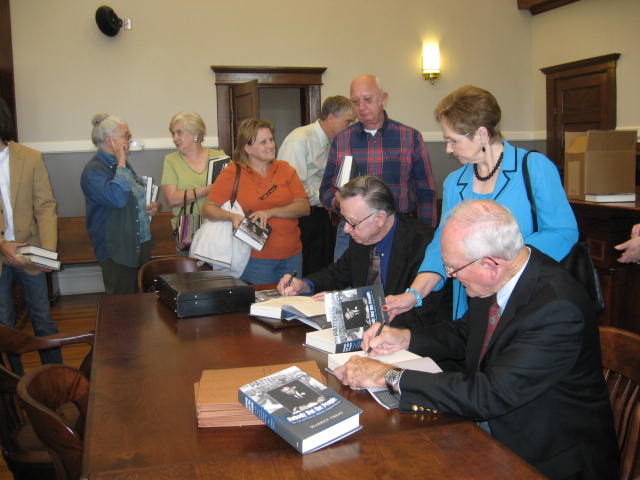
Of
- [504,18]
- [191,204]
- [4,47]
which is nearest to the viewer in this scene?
[191,204]

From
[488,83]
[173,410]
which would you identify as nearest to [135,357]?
[173,410]

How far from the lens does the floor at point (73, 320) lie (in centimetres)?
461

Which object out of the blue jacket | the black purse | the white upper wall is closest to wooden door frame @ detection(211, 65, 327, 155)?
the white upper wall

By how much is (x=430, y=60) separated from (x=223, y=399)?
6698 mm

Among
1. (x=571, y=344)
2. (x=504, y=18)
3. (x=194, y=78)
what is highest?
(x=504, y=18)

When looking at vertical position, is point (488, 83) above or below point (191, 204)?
above

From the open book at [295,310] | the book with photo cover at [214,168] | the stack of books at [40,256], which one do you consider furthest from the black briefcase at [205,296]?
the book with photo cover at [214,168]

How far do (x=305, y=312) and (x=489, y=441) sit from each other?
1.05 metres

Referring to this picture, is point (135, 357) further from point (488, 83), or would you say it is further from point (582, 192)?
point (488, 83)

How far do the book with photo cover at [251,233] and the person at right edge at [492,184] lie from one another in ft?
4.15

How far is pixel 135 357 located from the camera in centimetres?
210

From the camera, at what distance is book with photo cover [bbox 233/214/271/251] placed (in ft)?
11.5

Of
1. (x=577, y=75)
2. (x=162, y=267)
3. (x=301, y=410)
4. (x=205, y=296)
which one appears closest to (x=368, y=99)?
(x=162, y=267)

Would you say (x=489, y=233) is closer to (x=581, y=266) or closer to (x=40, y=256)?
(x=581, y=266)
